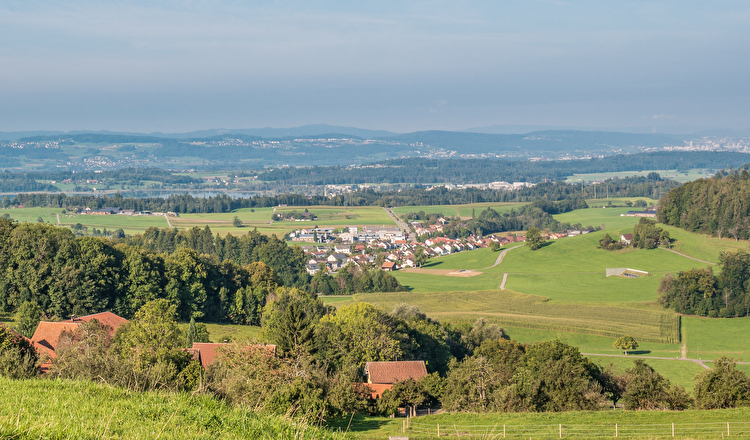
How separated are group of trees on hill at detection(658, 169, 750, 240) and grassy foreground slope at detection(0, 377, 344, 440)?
101055 mm

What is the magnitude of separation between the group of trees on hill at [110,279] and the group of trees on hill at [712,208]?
6990 centimetres

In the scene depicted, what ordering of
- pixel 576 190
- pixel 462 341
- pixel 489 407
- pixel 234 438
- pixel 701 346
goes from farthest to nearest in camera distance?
pixel 576 190, pixel 701 346, pixel 462 341, pixel 489 407, pixel 234 438

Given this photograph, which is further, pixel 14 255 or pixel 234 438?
pixel 14 255

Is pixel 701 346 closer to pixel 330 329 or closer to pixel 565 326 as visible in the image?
pixel 565 326

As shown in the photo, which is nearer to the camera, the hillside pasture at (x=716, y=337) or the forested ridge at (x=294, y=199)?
the hillside pasture at (x=716, y=337)

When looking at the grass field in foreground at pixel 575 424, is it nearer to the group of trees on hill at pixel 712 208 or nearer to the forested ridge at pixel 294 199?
the group of trees on hill at pixel 712 208

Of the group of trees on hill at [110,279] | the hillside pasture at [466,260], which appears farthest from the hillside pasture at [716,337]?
the group of trees on hill at [110,279]

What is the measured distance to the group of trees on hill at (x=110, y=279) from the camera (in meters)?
46.7

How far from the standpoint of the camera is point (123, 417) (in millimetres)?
7715

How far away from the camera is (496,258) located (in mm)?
98062

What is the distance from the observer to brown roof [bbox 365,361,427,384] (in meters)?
32.2

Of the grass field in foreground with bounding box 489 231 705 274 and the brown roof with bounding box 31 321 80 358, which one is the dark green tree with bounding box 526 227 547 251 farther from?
the brown roof with bounding box 31 321 80 358

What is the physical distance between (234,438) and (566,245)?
98.2 metres

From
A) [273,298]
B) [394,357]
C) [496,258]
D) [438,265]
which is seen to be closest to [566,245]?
[496,258]
